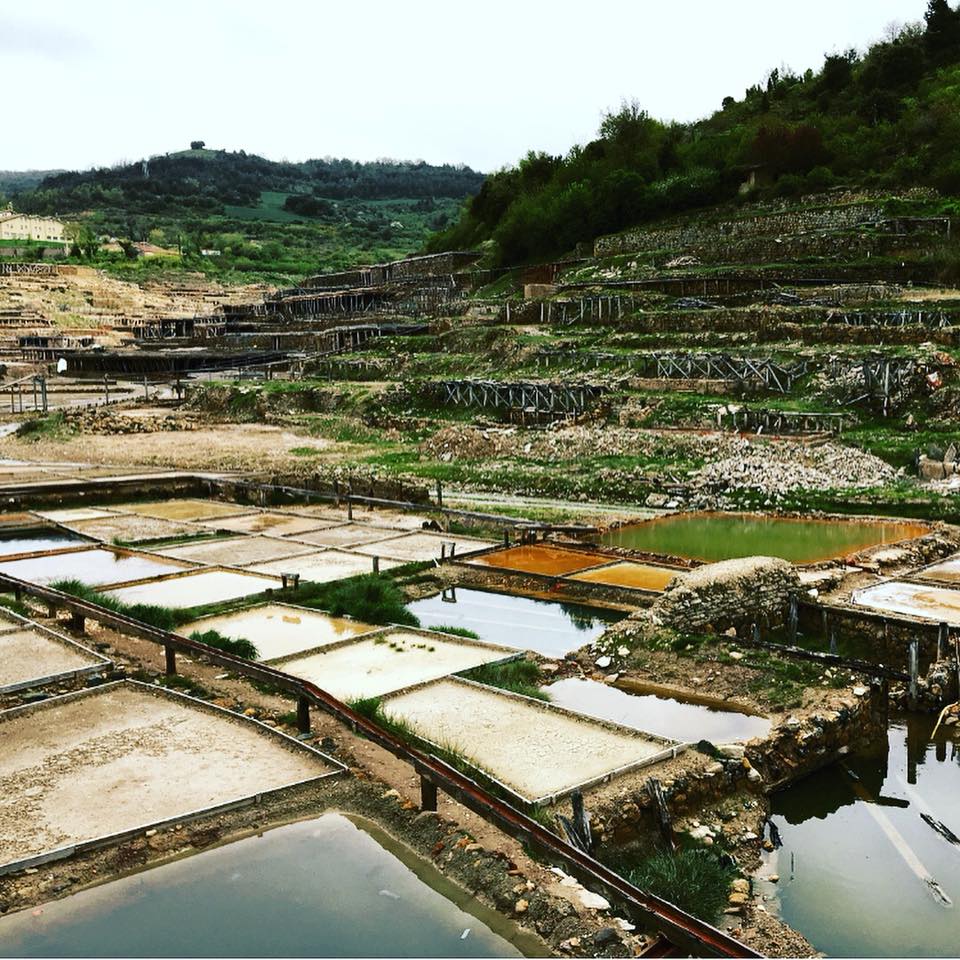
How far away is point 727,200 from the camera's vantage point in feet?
175

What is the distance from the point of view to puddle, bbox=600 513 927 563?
61.3 feet

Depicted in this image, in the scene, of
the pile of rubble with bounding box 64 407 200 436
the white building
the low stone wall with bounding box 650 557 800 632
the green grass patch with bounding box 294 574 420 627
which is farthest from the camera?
the white building

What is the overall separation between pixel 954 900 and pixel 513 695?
4.49 m

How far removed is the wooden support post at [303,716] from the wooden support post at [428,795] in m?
1.97

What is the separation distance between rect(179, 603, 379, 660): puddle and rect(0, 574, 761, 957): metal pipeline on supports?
1.43 meters

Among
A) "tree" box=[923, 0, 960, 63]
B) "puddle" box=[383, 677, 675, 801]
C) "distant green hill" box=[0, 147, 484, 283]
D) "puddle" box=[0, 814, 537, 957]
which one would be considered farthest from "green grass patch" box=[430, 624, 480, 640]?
"distant green hill" box=[0, 147, 484, 283]

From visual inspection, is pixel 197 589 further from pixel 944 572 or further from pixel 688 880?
pixel 944 572

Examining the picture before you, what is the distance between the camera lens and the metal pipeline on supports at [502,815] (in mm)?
5887

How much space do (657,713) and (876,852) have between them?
9.62ft

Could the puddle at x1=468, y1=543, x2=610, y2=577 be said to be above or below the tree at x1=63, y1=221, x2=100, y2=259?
below

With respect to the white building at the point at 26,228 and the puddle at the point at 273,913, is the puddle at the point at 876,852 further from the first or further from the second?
the white building at the point at 26,228

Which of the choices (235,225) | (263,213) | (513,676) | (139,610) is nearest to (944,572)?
(513,676)

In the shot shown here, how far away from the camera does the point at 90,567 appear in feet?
59.3

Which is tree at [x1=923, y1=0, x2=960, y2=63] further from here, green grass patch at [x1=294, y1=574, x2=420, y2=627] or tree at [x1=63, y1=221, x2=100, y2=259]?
tree at [x1=63, y1=221, x2=100, y2=259]
